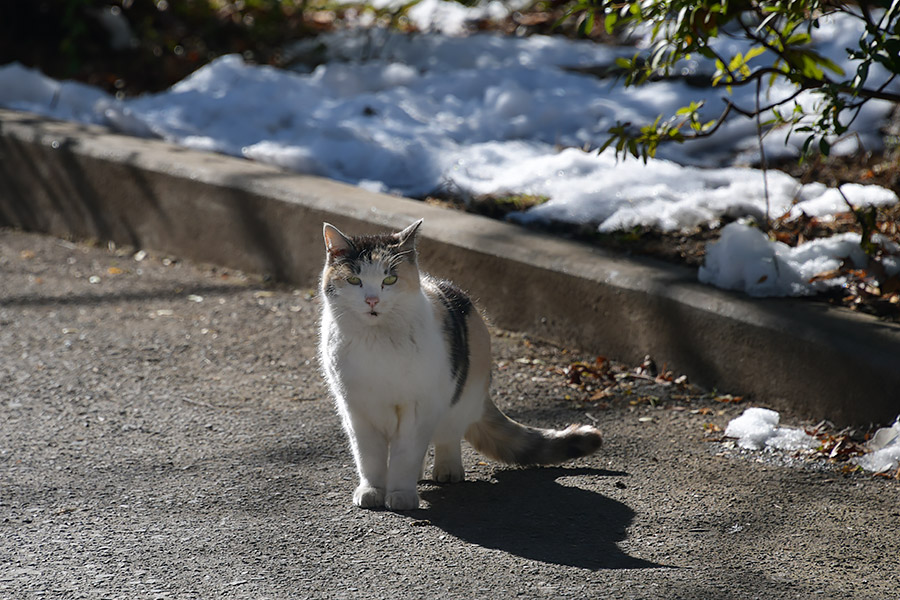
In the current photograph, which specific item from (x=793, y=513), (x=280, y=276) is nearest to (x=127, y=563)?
(x=793, y=513)

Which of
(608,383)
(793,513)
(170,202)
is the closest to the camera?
(793,513)


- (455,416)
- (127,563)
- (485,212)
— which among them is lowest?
(127,563)

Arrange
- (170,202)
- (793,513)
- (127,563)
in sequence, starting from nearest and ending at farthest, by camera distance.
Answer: (127,563)
(793,513)
(170,202)

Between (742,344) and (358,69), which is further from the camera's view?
(358,69)

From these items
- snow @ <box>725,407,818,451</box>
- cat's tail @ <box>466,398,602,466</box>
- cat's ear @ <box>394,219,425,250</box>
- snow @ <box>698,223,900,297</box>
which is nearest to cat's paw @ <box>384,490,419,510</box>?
cat's tail @ <box>466,398,602,466</box>

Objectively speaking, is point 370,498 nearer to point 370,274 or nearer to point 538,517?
point 538,517

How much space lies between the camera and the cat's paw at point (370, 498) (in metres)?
3.05

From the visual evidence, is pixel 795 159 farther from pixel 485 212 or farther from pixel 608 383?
pixel 608 383

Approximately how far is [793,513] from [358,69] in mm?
5050

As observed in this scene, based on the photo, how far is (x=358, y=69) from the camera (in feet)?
23.8

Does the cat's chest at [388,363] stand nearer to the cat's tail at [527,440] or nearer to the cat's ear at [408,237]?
the cat's ear at [408,237]

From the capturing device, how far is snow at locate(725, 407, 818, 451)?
11.4 ft

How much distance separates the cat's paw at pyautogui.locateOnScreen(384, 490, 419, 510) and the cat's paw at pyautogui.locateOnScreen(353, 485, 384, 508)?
0.03 m

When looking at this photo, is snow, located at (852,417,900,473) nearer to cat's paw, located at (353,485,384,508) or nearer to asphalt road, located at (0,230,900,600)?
asphalt road, located at (0,230,900,600)
